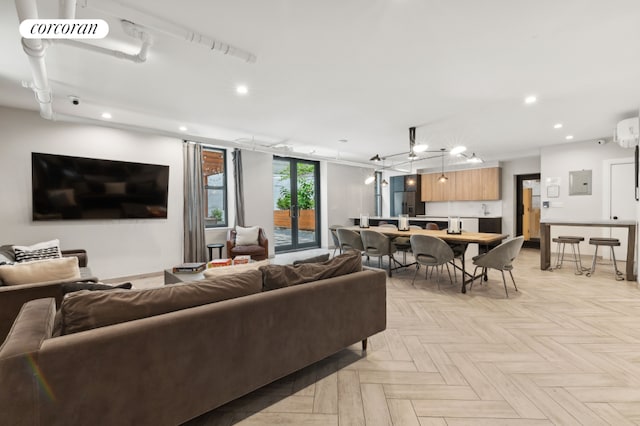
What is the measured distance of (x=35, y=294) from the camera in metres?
2.20

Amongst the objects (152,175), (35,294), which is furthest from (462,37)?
(152,175)

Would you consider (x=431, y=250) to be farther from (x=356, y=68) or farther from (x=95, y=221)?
(x=95, y=221)

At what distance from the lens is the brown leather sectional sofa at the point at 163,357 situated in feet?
3.63

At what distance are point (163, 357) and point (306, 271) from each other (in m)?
1.02

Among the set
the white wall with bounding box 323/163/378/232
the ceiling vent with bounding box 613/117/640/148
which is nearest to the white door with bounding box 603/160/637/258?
the ceiling vent with bounding box 613/117/640/148

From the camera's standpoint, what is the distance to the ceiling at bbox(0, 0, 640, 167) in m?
2.15

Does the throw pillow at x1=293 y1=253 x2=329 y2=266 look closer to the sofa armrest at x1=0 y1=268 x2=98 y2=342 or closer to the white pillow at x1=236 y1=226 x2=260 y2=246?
the sofa armrest at x1=0 y1=268 x2=98 y2=342

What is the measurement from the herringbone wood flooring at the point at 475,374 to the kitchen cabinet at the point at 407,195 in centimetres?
616

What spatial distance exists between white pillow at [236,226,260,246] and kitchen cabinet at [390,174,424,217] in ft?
18.1

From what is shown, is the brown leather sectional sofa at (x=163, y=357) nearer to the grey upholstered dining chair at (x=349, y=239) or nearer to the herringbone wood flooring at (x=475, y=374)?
the herringbone wood flooring at (x=475, y=374)

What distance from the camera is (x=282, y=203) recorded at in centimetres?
779

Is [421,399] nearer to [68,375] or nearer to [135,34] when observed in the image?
[68,375]

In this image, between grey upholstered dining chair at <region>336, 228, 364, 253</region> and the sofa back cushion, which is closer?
the sofa back cushion

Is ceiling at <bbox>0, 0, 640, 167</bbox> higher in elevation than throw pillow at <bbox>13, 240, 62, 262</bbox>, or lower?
higher
